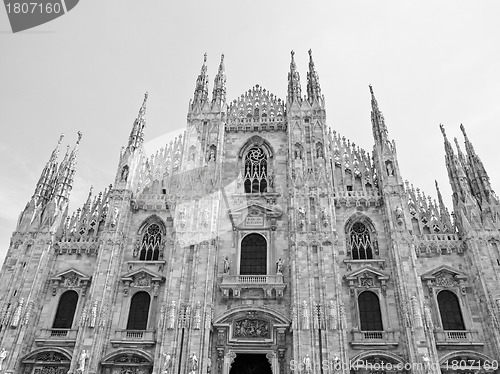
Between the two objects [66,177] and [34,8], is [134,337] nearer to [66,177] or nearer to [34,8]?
[66,177]

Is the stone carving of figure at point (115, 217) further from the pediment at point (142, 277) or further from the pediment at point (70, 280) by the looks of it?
the pediment at point (70, 280)

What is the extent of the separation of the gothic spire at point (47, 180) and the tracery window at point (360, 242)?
19.8 meters

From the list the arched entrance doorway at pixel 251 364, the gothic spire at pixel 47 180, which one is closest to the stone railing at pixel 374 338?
the arched entrance doorway at pixel 251 364

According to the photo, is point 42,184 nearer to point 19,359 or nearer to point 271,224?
point 19,359

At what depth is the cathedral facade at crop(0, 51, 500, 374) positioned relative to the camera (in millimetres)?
20469

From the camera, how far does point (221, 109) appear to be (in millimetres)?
28781

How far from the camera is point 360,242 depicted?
23.9 meters

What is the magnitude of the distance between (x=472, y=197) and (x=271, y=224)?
475 inches

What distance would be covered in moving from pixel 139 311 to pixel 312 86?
→ 19.5 meters

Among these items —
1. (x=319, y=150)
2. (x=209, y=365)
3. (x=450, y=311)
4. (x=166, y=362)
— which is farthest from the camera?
(x=319, y=150)

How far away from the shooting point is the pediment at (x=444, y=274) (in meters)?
22.0

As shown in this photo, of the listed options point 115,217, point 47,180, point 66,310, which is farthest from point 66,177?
point 66,310

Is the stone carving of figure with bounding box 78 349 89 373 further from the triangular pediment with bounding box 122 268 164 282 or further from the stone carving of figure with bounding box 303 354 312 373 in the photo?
the stone carving of figure with bounding box 303 354 312 373

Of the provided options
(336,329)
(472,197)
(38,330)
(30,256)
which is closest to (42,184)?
(30,256)
